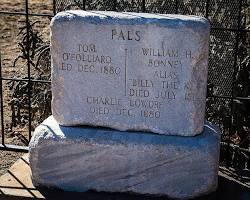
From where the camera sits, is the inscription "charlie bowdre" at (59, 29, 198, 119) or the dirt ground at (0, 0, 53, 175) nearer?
the inscription "charlie bowdre" at (59, 29, 198, 119)

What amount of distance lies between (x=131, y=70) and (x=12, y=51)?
4.24m

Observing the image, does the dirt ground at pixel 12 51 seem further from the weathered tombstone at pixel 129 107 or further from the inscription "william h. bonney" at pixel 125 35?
the inscription "william h. bonney" at pixel 125 35

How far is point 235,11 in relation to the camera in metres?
4.64

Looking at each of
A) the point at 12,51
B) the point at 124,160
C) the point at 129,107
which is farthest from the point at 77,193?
the point at 12,51

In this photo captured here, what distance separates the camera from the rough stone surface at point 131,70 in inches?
141

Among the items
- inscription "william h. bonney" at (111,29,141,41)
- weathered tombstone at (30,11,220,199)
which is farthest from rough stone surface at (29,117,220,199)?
inscription "william h. bonney" at (111,29,141,41)

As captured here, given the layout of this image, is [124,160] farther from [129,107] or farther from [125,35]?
[125,35]

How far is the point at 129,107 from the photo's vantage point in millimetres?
3758

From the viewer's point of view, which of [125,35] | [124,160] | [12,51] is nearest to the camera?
[125,35]

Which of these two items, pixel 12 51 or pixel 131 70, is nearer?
pixel 131 70

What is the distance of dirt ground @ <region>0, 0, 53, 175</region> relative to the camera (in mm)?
5239

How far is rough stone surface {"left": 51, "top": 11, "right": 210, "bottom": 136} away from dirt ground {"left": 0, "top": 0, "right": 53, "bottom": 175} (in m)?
1.04

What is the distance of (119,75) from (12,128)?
2.30 metres

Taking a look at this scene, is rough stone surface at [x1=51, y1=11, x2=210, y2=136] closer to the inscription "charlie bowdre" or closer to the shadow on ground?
the inscription "charlie bowdre"
